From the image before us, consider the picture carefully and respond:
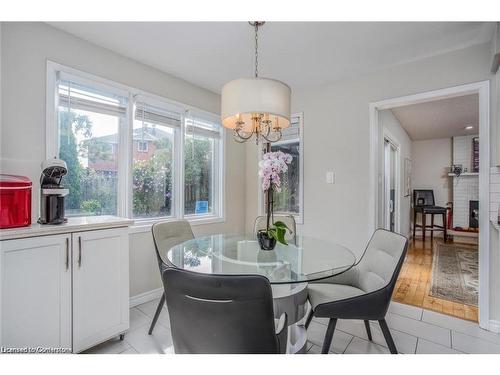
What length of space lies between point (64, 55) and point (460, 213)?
742 cm

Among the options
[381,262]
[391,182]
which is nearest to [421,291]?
[381,262]

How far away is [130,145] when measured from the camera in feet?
8.25

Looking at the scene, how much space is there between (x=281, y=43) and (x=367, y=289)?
203 centimetres

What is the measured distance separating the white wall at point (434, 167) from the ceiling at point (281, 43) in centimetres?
476

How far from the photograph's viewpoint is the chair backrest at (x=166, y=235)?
204 centimetres

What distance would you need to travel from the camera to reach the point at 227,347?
3.08 feet

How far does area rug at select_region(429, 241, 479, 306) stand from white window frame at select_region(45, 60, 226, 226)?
273 cm

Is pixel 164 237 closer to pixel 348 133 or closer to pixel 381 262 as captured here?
pixel 381 262

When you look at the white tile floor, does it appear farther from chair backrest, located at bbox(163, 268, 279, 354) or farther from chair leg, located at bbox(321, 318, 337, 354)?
chair backrest, located at bbox(163, 268, 279, 354)

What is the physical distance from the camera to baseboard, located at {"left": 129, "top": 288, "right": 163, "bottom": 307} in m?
2.51

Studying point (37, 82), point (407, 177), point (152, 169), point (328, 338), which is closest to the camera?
point (328, 338)
